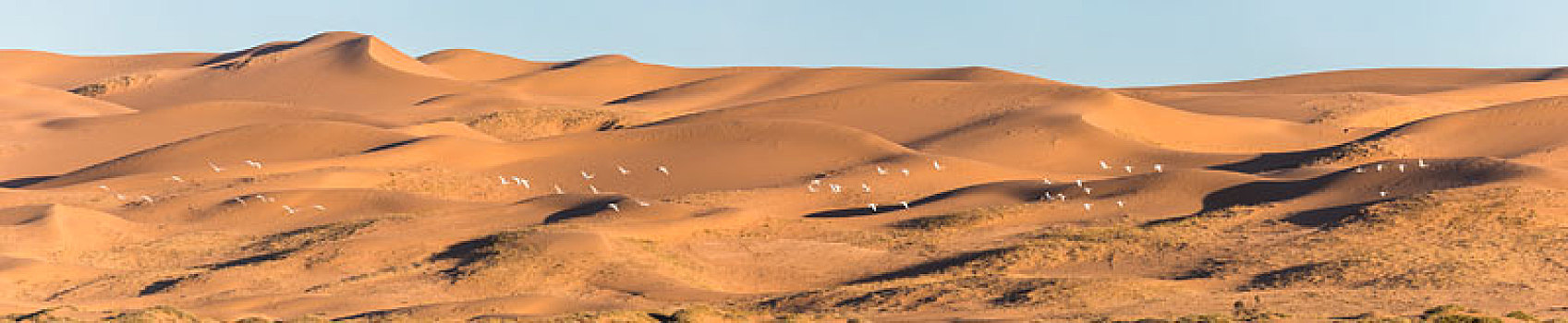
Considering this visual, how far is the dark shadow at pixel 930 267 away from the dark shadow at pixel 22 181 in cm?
3016

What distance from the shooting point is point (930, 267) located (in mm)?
34906

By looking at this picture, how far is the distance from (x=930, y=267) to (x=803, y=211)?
10223mm

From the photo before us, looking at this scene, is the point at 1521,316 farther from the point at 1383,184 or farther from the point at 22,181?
the point at 22,181

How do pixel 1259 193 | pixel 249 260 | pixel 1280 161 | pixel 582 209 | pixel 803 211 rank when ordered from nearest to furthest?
Result: pixel 249 260, pixel 582 209, pixel 1259 193, pixel 803 211, pixel 1280 161

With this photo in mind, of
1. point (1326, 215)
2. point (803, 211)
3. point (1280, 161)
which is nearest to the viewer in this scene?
point (1326, 215)

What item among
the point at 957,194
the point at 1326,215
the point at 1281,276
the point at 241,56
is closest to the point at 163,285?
the point at 957,194

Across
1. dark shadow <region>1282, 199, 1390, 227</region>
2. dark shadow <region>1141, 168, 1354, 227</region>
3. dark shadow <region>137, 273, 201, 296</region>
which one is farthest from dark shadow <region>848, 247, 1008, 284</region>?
dark shadow <region>137, 273, 201, 296</region>

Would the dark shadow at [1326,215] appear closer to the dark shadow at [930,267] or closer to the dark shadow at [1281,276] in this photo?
the dark shadow at [1281,276]

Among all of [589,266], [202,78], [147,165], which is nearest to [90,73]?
[202,78]

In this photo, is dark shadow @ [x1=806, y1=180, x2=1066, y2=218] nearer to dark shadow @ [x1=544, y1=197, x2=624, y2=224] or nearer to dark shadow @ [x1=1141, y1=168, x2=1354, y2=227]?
dark shadow @ [x1=1141, y1=168, x2=1354, y2=227]

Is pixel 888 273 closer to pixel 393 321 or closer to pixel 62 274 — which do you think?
pixel 393 321

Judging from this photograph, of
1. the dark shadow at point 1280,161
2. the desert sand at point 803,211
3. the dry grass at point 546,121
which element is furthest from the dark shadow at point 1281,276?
the dry grass at point 546,121

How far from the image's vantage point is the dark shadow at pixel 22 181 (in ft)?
179

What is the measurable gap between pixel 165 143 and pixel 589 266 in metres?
33.5
